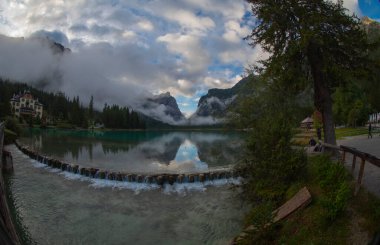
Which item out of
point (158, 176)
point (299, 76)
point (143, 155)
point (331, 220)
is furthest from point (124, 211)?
point (143, 155)

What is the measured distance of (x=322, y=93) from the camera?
18625 mm

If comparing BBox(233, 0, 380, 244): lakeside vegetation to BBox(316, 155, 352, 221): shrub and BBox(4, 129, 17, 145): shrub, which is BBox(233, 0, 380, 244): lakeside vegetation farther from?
BBox(4, 129, 17, 145): shrub

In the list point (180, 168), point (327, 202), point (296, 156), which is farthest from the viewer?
point (180, 168)

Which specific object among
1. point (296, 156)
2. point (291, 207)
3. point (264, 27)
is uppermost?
point (264, 27)

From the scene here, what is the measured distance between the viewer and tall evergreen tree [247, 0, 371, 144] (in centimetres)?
1750

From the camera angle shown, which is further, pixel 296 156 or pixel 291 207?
pixel 296 156

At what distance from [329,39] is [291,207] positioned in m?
11.7

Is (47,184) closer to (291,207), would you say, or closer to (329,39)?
(291,207)

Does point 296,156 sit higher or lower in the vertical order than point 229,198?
higher

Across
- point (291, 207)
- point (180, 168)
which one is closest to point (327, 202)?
point (291, 207)

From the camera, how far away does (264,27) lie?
62.4 ft

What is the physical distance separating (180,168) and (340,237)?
2880cm

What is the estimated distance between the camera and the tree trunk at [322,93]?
18.6 m

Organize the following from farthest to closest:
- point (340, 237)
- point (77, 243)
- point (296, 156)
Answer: point (296, 156) < point (77, 243) < point (340, 237)
